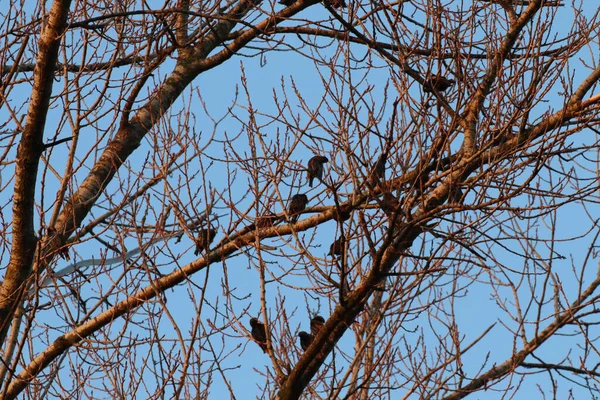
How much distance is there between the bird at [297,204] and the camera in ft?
17.6

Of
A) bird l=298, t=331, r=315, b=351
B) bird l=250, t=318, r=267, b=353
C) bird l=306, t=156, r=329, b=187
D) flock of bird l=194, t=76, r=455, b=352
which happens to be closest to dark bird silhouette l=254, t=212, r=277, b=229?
flock of bird l=194, t=76, r=455, b=352

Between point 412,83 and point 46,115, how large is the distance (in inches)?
85.2

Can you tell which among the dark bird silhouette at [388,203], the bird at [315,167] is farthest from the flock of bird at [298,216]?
the dark bird silhouette at [388,203]

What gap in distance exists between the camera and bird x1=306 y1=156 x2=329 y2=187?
527 centimetres

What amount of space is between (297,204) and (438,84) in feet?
4.43

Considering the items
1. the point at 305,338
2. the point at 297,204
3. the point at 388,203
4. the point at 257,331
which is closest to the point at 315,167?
the point at 297,204

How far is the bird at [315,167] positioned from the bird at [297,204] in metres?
0.11

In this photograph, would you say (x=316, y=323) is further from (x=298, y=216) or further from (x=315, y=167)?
(x=315, y=167)

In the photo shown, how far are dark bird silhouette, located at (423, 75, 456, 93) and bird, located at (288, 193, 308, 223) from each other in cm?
125

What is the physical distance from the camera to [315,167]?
17.8 feet

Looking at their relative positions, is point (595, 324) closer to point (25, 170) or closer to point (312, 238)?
point (312, 238)

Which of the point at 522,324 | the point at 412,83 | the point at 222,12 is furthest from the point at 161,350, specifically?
the point at 222,12

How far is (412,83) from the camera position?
4.52 meters

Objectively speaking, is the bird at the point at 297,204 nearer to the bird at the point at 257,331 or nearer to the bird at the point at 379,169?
the bird at the point at 257,331
